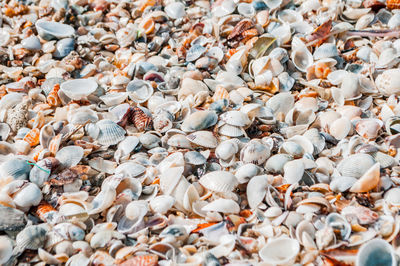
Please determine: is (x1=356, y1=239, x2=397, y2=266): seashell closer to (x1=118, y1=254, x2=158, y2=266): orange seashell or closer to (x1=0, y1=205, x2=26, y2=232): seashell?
(x1=118, y1=254, x2=158, y2=266): orange seashell

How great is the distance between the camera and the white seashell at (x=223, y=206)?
78.8 inches

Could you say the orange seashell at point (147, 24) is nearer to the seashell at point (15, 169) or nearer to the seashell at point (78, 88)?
the seashell at point (78, 88)

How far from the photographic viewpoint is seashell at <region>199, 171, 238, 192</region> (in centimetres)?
210

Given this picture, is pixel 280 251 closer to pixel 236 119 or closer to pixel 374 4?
pixel 236 119

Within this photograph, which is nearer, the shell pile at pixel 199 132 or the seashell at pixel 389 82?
the shell pile at pixel 199 132

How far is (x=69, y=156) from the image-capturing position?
2320 mm

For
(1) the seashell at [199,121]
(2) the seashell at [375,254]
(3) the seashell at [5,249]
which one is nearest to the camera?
(2) the seashell at [375,254]

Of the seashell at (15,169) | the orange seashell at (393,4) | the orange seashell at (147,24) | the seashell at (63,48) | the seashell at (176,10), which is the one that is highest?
the orange seashell at (393,4)

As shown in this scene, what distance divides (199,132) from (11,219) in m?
1.06

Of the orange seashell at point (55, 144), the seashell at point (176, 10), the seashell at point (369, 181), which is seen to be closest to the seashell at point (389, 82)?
the seashell at point (369, 181)

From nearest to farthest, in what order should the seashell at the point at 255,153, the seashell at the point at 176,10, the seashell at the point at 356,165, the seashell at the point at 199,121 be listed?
1. the seashell at the point at 356,165
2. the seashell at the point at 255,153
3. the seashell at the point at 199,121
4. the seashell at the point at 176,10

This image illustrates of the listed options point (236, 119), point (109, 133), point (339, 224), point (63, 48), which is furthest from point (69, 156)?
point (339, 224)

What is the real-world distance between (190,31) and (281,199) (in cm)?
175

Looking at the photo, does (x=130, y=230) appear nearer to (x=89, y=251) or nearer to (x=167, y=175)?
(x=89, y=251)
